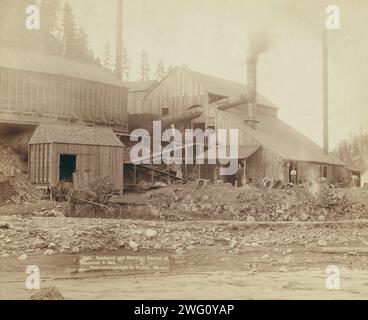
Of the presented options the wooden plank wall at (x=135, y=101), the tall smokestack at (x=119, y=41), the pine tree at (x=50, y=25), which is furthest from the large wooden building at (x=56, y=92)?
the wooden plank wall at (x=135, y=101)

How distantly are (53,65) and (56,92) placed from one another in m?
1.52

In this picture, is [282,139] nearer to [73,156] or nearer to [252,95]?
[252,95]

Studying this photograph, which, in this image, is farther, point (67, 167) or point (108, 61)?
point (108, 61)

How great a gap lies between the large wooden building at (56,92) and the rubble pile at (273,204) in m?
6.47

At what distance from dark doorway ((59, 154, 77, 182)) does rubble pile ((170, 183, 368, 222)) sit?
4172mm

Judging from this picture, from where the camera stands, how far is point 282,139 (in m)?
28.7

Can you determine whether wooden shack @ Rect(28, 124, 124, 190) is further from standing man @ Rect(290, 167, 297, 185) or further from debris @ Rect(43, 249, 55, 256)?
standing man @ Rect(290, 167, 297, 185)

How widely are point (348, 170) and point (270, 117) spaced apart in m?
5.54

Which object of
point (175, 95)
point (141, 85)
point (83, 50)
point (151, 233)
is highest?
point (83, 50)

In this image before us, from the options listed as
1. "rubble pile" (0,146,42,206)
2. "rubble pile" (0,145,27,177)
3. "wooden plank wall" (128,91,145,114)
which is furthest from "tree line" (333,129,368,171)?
"rubble pile" (0,145,27,177)

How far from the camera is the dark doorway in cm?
2088

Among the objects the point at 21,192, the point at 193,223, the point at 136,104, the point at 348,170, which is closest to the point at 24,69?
the point at 21,192

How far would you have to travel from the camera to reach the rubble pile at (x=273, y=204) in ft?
63.0

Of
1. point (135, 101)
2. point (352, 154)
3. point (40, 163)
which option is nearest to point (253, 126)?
point (352, 154)
